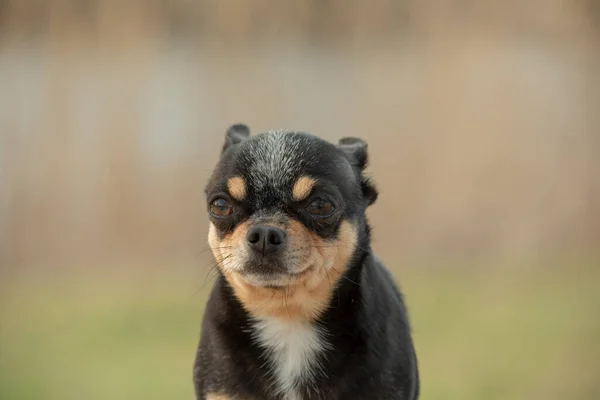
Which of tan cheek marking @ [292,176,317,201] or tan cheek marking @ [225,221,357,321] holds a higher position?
tan cheek marking @ [292,176,317,201]

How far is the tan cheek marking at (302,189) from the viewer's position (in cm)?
188

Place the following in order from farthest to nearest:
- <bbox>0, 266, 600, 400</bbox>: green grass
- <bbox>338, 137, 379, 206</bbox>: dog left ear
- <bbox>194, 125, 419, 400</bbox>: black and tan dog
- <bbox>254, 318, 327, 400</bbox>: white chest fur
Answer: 1. <bbox>0, 266, 600, 400</bbox>: green grass
2. <bbox>338, 137, 379, 206</bbox>: dog left ear
3. <bbox>254, 318, 327, 400</bbox>: white chest fur
4. <bbox>194, 125, 419, 400</bbox>: black and tan dog

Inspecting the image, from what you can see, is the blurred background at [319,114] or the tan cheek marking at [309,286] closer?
the tan cheek marking at [309,286]

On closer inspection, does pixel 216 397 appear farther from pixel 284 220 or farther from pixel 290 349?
pixel 284 220

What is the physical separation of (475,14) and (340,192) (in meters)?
2.25

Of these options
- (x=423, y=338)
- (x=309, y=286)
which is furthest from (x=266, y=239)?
(x=423, y=338)

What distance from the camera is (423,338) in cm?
339

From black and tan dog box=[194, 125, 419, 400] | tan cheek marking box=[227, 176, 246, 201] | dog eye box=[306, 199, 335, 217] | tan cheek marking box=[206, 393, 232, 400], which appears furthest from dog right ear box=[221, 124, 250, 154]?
tan cheek marking box=[206, 393, 232, 400]

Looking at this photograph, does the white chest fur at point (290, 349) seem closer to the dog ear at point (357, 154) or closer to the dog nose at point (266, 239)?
the dog nose at point (266, 239)

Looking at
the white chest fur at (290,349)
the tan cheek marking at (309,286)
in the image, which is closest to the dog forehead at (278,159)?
the tan cheek marking at (309,286)

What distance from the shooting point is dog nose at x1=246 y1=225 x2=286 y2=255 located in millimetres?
1764

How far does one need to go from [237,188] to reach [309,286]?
0.30 m

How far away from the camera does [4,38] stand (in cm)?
382

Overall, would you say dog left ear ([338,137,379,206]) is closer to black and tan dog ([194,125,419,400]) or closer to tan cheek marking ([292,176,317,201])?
black and tan dog ([194,125,419,400])
